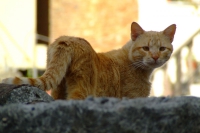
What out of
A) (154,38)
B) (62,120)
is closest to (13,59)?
(154,38)

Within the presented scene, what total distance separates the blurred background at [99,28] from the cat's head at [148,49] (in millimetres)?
4412

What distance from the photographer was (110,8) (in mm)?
10000

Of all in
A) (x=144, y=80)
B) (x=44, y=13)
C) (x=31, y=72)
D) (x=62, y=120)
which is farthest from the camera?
(x=44, y=13)

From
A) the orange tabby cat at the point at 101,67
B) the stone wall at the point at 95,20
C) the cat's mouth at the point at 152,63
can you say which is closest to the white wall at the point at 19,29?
the stone wall at the point at 95,20

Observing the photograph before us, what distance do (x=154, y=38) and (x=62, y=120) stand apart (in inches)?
100

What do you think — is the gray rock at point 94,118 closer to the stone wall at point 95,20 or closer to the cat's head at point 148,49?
the cat's head at point 148,49

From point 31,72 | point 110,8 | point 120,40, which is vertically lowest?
point 31,72

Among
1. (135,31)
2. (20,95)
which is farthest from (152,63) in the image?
(20,95)

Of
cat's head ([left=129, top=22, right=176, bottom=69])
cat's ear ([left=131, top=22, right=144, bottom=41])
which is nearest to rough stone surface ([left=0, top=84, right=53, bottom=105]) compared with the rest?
cat's head ([left=129, top=22, right=176, bottom=69])

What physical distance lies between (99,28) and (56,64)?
6.94 m

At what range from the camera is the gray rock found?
1731mm

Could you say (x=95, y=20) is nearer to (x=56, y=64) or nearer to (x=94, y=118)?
(x=56, y=64)

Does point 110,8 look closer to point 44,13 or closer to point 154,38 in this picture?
point 44,13

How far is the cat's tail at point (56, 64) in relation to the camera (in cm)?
298
